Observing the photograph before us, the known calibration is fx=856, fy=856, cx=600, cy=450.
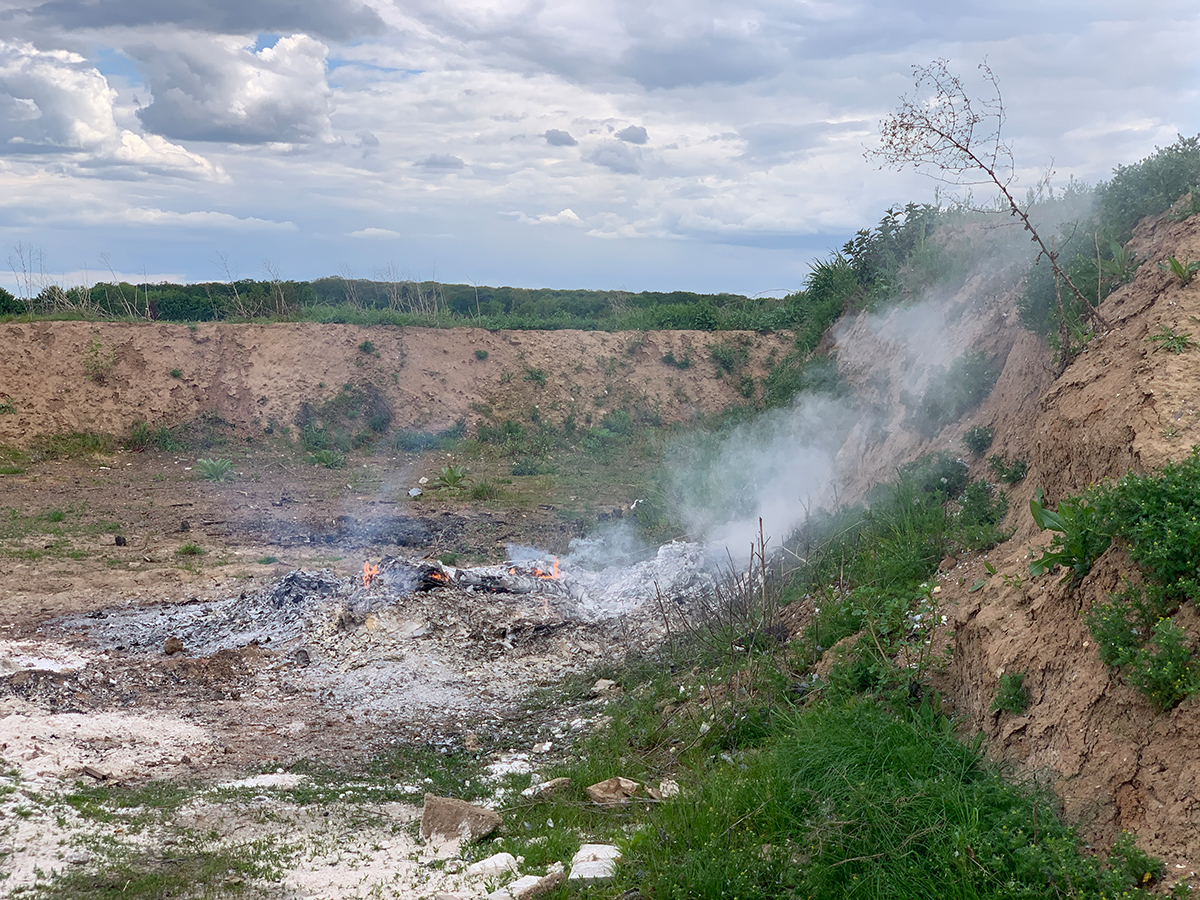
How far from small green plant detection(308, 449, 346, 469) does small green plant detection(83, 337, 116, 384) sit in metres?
5.15

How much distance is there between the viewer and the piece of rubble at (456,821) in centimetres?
467

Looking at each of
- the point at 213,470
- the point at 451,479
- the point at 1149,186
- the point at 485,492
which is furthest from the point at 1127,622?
the point at 213,470

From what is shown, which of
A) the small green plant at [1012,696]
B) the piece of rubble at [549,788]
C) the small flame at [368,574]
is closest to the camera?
the small green plant at [1012,696]

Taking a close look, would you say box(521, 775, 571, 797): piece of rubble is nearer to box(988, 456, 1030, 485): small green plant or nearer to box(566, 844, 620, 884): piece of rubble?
box(566, 844, 620, 884): piece of rubble

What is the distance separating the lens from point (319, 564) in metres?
10.9

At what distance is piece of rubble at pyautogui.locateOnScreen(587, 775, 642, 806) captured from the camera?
484 centimetres

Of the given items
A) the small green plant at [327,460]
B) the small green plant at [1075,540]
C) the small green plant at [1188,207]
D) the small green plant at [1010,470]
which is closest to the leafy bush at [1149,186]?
the small green plant at [1188,207]

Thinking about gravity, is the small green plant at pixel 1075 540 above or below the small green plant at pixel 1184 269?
below

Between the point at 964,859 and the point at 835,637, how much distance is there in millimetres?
2668

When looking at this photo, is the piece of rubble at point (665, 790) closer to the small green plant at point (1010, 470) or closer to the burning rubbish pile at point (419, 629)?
the burning rubbish pile at point (419, 629)

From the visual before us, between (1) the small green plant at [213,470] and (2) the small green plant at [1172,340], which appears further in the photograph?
(1) the small green plant at [213,470]

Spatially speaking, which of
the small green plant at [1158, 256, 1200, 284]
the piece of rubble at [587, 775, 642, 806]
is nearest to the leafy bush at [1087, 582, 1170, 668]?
the piece of rubble at [587, 775, 642, 806]

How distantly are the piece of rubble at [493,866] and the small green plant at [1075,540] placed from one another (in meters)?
3.06

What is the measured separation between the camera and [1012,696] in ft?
13.6
